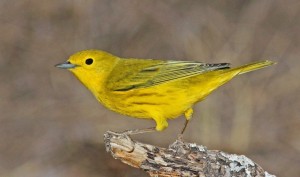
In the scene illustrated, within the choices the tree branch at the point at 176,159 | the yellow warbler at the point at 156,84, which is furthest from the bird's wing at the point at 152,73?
the tree branch at the point at 176,159

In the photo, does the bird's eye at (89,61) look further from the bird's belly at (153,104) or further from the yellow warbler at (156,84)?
the bird's belly at (153,104)

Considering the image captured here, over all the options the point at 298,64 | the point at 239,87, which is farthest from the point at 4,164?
the point at 298,64

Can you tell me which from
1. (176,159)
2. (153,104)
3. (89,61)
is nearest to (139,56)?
(89,61)

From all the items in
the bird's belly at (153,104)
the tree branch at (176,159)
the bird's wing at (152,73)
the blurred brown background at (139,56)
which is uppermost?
the blurred brown background at (139,56)

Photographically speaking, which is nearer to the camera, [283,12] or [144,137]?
[144,137]

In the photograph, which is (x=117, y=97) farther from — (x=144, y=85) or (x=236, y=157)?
(x=236, y=157)

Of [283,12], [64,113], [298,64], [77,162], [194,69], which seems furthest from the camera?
[283,12]
